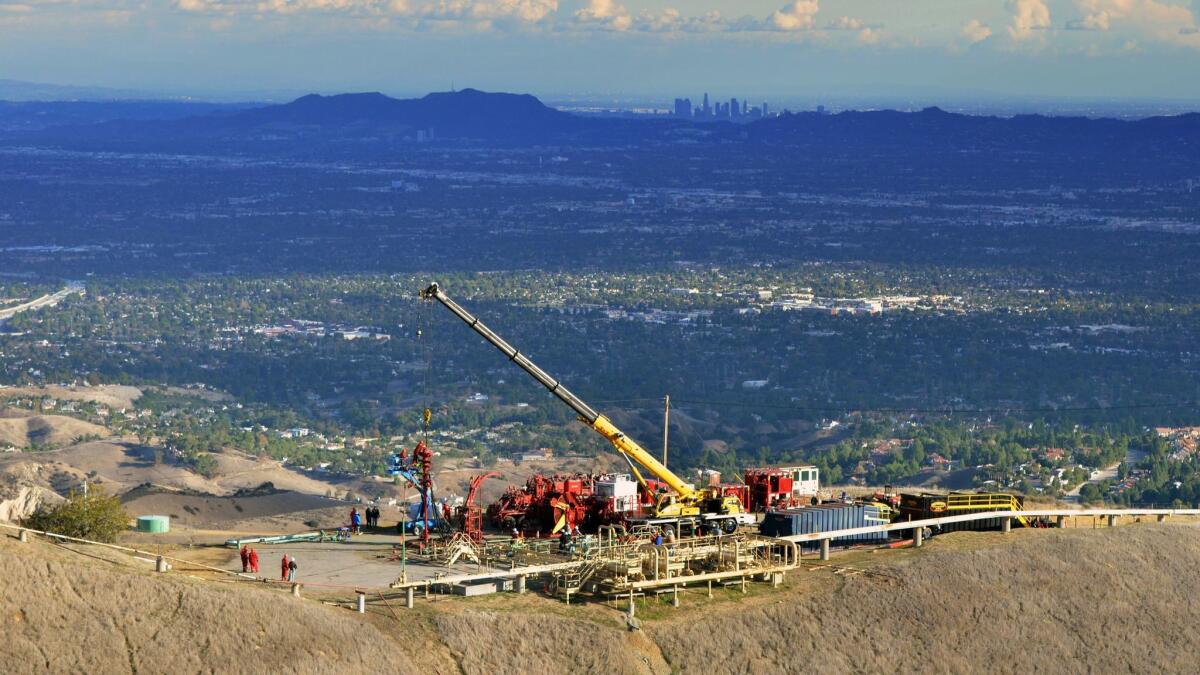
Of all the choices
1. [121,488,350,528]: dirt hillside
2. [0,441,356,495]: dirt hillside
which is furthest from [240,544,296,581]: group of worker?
[0,441,356,495]: dirt hillside

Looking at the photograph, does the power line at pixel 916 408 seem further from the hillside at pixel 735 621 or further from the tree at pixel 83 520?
the tree at pixel 83 520

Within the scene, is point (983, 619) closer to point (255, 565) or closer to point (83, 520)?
point (255, 565)

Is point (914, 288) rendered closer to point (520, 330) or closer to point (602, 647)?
point (520, 330)

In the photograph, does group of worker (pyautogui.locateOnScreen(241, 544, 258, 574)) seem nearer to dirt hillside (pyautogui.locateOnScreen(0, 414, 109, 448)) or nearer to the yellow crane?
the yellow crane

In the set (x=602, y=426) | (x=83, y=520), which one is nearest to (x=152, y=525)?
(x=83, y=520)

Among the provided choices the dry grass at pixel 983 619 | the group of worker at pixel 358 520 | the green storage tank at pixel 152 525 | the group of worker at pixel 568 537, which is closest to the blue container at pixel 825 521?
the dry grass at pixel 983 619
